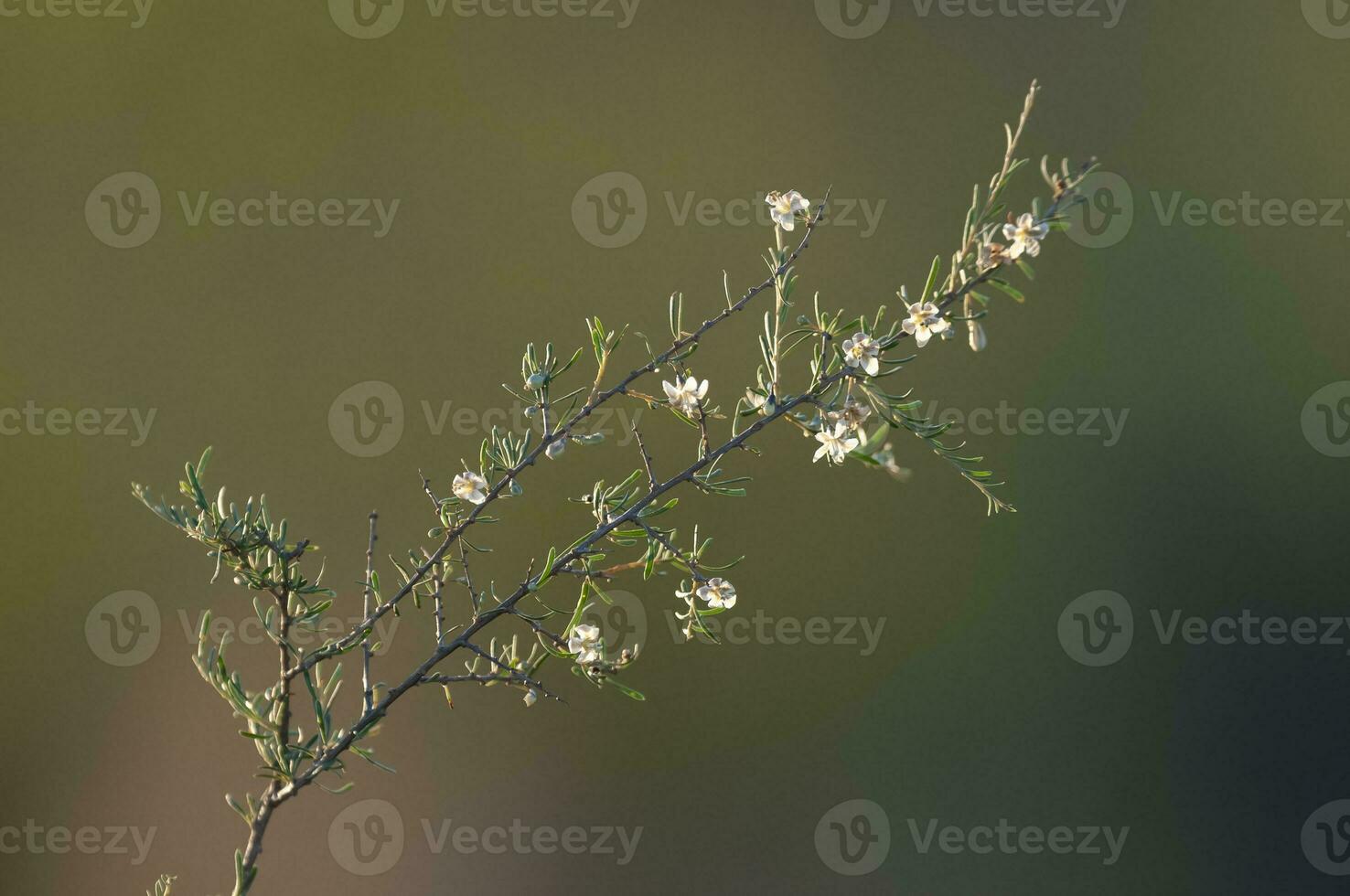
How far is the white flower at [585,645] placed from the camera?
3.88 ft

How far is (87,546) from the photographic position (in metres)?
2.40

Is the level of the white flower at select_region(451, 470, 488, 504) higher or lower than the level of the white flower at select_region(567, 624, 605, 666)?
higher

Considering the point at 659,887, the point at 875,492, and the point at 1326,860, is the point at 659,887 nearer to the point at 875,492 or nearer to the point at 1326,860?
the point at 875,492

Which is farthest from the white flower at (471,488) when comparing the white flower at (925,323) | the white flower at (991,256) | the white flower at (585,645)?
the white flower at (991,256)

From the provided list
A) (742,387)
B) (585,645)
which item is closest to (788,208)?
(585,645)

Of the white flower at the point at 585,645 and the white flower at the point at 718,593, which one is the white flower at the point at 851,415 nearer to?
the white flower at the point at 718,593

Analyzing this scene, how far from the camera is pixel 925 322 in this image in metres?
1.19

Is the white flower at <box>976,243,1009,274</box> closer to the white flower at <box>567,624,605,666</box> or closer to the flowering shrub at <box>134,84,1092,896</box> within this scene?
the flowering shrub at <box>134,84,1092,896</box>

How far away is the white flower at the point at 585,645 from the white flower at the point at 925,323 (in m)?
0.50

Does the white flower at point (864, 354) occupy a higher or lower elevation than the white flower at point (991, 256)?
lower

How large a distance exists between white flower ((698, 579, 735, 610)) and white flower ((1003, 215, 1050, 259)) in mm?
490

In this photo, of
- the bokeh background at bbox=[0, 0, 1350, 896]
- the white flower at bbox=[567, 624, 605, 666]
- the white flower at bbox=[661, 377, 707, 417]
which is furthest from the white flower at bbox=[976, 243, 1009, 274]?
the bokeh background at bbox=[0, 0, 1350, 896]

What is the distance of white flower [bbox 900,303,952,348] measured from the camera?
1183 mm

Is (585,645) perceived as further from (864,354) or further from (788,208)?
(788,208)
